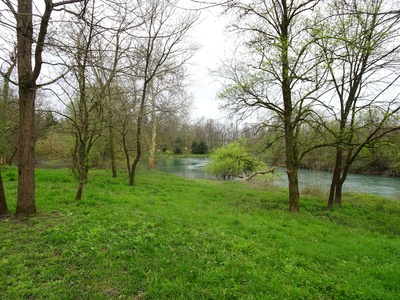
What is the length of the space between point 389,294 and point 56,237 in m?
4.70

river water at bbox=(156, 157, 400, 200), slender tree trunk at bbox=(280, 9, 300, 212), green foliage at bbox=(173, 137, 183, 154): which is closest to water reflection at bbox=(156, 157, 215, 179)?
river water at bbox=(156, 157, 400, 200)

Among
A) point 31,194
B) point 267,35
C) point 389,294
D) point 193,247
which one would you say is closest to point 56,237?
point 31,194

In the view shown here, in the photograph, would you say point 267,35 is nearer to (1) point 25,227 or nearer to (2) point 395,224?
(2) point 395,224

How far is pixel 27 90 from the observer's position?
4531 millimetres

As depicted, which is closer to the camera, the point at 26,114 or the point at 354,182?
the point at 26,114

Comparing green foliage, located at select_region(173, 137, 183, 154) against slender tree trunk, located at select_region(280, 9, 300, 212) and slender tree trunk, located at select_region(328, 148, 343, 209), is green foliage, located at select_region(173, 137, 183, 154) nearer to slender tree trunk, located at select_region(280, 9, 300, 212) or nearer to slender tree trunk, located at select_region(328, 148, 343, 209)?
slender tree trunk, located at select_region(328, 148, 343, 209)

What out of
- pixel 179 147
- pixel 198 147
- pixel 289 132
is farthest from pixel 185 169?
pixel 198 147

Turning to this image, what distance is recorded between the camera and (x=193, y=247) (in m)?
3.68

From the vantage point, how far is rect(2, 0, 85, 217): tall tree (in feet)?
13.9

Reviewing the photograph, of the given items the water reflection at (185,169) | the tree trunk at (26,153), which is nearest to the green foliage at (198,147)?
the water reflection at (185,169)

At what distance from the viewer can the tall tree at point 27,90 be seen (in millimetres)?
4246

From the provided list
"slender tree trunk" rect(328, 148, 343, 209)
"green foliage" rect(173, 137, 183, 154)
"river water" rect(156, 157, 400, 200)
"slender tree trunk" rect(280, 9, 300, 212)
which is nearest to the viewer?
"slender tree trunk" rect(280, 9, 300, 212)

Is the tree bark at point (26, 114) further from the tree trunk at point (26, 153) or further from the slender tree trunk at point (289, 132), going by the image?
the slender tree trunk at point (289, 132)

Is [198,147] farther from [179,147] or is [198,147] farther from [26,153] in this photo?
[26,153]
